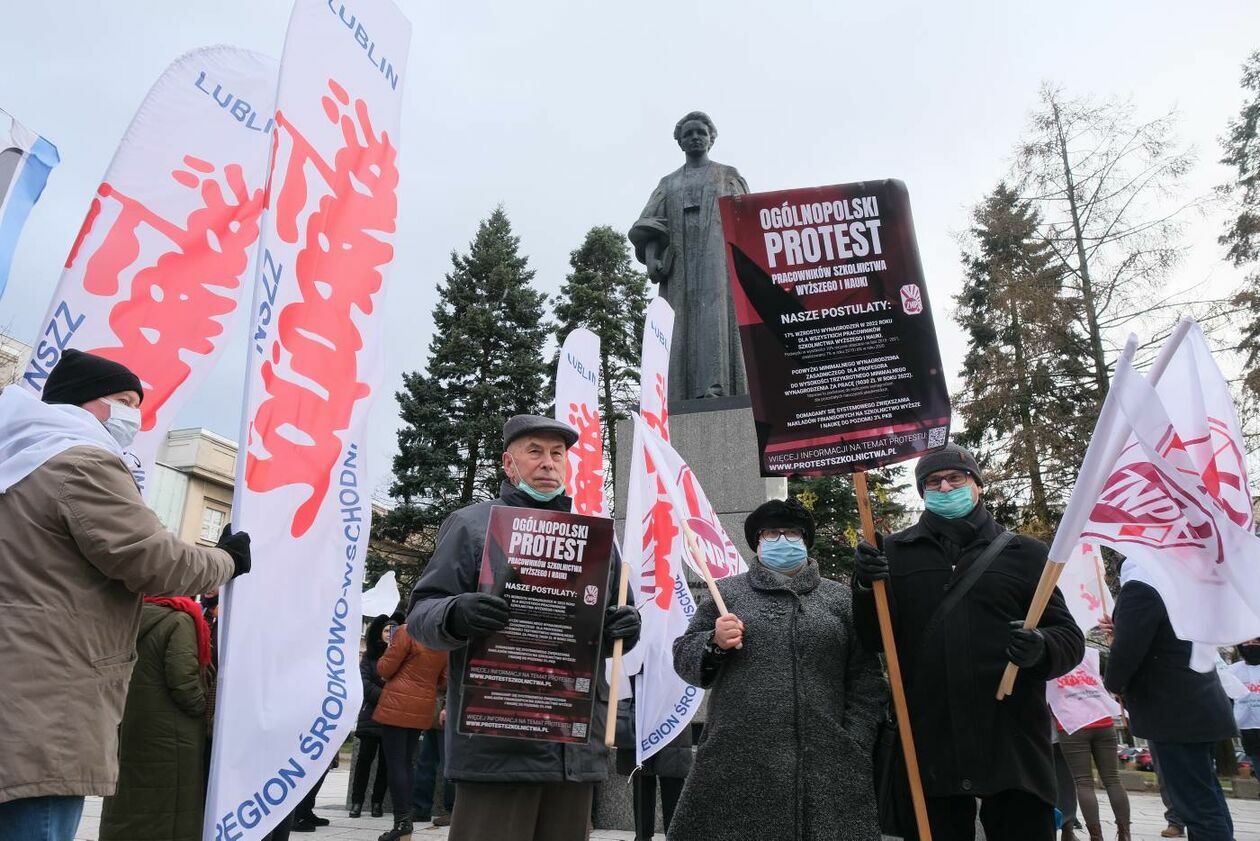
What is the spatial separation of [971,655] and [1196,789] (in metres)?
2.35

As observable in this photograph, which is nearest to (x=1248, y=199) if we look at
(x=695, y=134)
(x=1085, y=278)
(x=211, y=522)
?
(x=1085, y=278)

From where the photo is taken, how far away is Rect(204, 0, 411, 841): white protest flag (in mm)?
2781

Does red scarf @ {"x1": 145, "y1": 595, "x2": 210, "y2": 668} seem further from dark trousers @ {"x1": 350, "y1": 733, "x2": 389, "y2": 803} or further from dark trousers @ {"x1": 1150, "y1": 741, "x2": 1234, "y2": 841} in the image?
dark trousers @ {"x1": 1150, "y1": 741, "x2": 1234, "y2": 841}

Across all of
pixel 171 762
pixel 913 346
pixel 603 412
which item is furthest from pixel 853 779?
pixel 603 412

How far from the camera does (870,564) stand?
3.09 metres

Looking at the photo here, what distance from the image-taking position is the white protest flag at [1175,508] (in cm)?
287

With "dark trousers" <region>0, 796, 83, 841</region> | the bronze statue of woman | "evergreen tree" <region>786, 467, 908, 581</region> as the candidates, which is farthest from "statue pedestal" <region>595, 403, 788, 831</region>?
"evergreen tree" <region>786, 467, 908, 581</region>

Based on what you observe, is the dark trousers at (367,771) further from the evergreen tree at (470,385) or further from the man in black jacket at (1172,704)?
the evergreen tree at (470,385)

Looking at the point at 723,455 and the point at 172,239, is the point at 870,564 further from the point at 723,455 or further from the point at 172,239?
the point at 723,455

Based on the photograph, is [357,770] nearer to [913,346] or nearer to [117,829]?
[117,829]

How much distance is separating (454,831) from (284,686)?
0.74m

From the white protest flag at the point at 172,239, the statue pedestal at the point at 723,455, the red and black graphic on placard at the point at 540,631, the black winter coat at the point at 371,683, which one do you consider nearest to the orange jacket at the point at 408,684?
the black winter coat at the point at 371,683

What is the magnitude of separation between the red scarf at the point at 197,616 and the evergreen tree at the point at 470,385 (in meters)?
25.3

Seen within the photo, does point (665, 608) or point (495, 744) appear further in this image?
point (665, 608)
